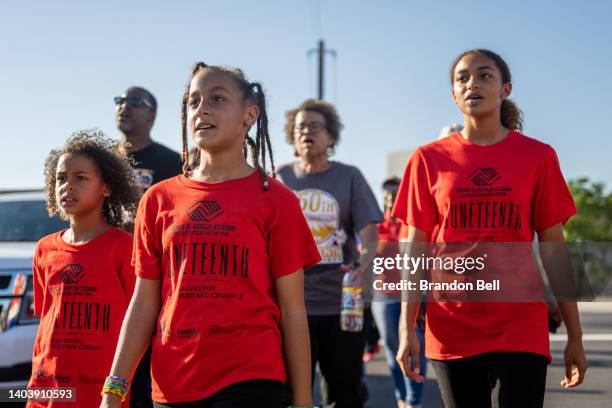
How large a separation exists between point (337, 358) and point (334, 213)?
3.14 feet

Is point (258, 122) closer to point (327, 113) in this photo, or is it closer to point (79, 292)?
point (79, 292)

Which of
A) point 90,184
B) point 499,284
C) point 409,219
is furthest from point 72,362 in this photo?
point 499,284

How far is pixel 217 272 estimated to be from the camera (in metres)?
2.95

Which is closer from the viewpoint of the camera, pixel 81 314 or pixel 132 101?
pixel 81 314

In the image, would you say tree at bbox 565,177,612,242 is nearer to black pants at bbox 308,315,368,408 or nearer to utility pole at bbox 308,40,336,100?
utility pole at bbox 308,40,336,100

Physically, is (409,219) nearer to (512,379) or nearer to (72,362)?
(512,379)

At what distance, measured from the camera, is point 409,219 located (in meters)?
3.80

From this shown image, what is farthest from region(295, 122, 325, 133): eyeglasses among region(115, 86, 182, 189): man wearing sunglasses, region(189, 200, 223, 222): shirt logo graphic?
region(189, 200, 223, 222): shirt logo graphic

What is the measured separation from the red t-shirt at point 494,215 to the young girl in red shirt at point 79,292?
1409 millimetres

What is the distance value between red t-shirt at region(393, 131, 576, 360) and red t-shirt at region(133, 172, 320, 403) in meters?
0.81

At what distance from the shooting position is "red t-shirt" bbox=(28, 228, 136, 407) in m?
3.74

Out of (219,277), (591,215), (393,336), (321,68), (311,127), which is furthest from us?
(591,215)

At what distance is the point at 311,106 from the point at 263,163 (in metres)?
2.78

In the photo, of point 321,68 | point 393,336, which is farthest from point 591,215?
point 393,336
